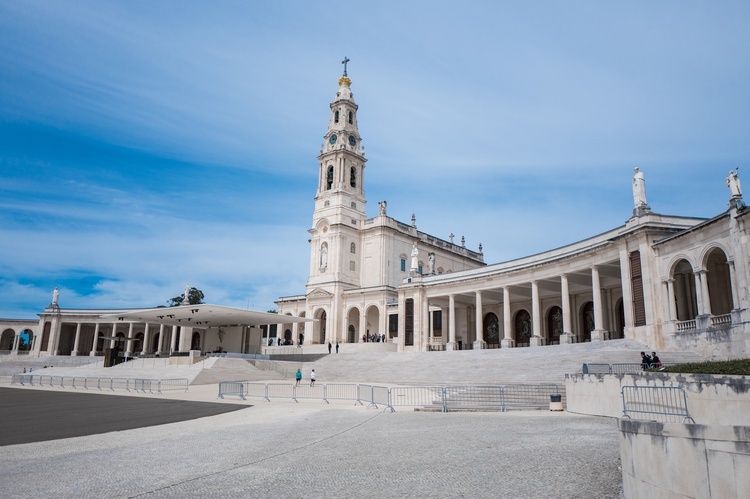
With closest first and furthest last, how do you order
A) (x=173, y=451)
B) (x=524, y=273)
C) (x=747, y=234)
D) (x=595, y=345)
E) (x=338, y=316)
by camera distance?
(x=173, y=451), (x=747, y=234), (x=595, y=345), (x=524, y=273), (x=338, y=316)

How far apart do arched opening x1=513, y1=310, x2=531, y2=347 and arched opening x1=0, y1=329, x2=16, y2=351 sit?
76883 millimetres

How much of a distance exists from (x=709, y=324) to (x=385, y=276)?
4227cm

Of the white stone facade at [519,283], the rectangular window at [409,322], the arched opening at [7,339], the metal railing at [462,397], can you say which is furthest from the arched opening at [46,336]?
the metal railing at [462,397]

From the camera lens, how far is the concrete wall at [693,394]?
43.2 ft

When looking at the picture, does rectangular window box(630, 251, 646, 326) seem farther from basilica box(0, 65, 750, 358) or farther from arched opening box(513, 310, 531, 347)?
arched opening box(513, 310, 531, 347)

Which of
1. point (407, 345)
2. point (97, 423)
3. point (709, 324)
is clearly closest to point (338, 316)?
point (407, 345)

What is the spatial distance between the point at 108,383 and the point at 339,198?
3763 cm

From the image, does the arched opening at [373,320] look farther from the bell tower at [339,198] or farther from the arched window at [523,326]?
the arched window at [523,326]

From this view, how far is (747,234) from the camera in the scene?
2308 centimetres

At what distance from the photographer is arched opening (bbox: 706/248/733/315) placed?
28.9 m

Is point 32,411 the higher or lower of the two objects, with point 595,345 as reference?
lower

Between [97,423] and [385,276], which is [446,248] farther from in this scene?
[97,423]

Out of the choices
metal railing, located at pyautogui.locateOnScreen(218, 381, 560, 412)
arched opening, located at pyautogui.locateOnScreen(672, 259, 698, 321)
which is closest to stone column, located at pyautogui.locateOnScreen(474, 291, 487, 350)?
arched opening, located at pyautogui.locateOnScreen(672, 259, 698, 321)

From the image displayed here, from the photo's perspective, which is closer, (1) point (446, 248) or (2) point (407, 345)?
(2) point (407, 345)
